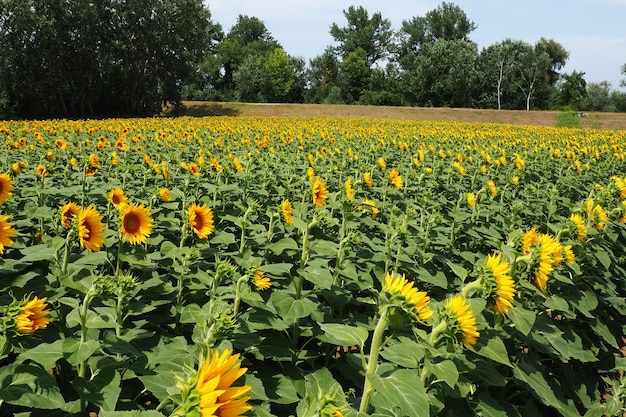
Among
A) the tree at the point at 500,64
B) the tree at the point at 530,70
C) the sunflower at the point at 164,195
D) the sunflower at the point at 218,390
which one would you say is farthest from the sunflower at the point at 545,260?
the tree at the point at 530,70

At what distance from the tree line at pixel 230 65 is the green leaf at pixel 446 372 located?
1446 inches

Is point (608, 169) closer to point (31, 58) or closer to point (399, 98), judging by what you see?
point (31, 58)

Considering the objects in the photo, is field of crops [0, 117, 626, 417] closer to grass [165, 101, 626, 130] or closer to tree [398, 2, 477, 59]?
grass [165, 101, 626, 130]

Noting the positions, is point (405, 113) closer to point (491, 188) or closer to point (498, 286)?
point (491, 188)

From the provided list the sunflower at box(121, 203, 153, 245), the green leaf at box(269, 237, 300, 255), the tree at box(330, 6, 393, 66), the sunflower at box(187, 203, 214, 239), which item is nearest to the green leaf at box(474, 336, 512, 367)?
the green leaf at box(269, 237, 300, 255)

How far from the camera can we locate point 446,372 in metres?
1.68

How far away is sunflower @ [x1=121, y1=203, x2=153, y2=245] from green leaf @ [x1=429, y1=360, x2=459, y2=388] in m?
1.91

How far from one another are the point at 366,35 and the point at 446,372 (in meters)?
83.9

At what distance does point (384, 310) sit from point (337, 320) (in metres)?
1.06

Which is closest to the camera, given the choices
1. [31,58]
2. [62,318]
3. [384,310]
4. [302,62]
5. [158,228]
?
[384,310]

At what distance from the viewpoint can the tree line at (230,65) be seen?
33.1 metres

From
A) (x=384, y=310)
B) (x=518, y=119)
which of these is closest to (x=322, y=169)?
(x=384, y=310)

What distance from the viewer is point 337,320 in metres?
2.57

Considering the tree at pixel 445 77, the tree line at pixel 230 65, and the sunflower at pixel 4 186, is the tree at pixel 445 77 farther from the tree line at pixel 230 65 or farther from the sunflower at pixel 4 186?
the sunflower at pixel 4 186
